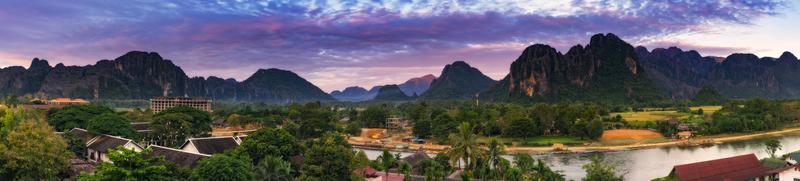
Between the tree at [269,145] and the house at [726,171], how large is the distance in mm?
17506

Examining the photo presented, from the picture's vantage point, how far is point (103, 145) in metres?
31.5

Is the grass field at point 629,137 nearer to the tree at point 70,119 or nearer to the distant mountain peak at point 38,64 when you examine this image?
the tree at point 70,119

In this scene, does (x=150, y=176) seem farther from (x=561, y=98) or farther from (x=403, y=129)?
(x=561, y=98)

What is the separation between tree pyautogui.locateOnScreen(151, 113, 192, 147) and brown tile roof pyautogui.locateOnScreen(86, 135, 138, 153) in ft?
23.1

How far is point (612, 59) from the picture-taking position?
5925 inches

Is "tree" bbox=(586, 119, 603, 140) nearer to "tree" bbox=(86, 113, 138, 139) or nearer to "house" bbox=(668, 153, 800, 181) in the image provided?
"house" bbox=(668, 153, 800, 181)

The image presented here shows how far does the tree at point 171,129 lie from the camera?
4103 centimetres

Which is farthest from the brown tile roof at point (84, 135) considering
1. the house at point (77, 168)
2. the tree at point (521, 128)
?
the tree at point (521, 128)

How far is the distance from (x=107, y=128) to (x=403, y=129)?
51.7 m

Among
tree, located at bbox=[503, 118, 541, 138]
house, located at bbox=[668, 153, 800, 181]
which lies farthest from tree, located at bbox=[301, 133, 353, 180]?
tree, located at bbox=[503, 118, 541, 138]

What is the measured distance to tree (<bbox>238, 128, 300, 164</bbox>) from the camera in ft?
82.6

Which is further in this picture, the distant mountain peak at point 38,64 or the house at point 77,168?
the distant mountain peak at point 38,64

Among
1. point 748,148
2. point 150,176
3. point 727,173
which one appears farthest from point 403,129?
point 150,176

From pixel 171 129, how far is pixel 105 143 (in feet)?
33.9
